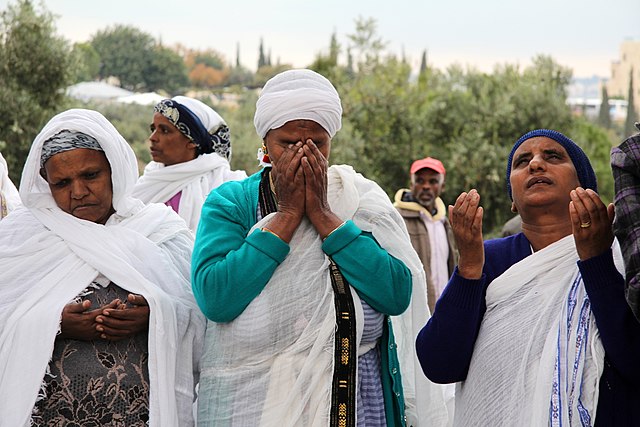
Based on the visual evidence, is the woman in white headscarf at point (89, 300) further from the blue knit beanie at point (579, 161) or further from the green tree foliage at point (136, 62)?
the green tree foliage at point (136, 62)

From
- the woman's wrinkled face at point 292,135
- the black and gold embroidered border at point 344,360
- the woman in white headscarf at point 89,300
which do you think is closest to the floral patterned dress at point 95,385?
the woman in white headscarf at point 89,300

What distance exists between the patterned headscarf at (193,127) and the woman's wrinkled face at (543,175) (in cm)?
315

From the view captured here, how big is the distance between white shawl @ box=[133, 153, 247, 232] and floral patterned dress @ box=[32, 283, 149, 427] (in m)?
2.51

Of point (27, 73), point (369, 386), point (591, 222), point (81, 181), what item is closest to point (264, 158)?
point (81, 181)

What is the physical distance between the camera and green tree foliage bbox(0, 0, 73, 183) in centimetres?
1409

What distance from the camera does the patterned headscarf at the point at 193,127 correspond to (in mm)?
6074

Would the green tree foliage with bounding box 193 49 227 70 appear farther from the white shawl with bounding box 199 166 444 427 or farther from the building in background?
the white shawl with bounding box 199 166 444 427

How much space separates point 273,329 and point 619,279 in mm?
1269

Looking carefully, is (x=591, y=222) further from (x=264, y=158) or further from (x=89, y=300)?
(x=89, y=300)

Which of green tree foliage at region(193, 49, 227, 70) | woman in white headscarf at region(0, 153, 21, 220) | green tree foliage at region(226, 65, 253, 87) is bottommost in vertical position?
woman in white headscarf at region(0, 153, 21, 220)

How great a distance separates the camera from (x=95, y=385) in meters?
3.40

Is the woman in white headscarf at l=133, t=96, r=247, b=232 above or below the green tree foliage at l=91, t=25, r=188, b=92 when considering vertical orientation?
below

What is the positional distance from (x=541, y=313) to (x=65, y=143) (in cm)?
196

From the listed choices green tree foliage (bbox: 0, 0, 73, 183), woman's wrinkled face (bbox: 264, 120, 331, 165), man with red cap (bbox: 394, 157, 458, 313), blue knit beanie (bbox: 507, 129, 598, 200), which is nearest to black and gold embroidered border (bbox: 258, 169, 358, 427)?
woman's wrinkled face (bbox: 264, 120, 331, 165)
